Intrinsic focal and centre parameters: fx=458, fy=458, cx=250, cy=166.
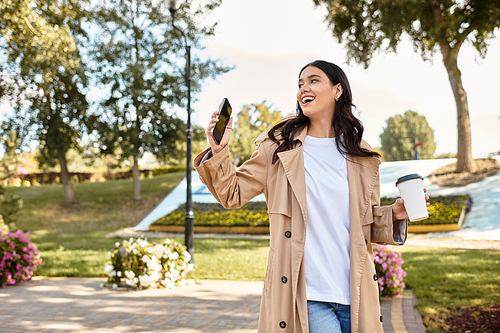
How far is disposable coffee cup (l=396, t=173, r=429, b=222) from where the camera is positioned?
2254 millimetres

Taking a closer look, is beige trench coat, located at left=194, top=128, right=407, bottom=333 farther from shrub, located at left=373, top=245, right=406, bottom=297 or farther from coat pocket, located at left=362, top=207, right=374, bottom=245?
shrub, located at left=373, top=245, right=406, bottom=297

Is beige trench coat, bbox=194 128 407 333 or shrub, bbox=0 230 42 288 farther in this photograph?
shrub, bbox=0 230 42 288

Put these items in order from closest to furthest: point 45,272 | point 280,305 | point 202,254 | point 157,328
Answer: point 280,305, point 157,328, point 45,272, point 202,254

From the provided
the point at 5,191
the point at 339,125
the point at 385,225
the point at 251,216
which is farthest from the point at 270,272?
the point at 251,216

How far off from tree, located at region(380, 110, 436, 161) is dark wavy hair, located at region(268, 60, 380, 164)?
208 feet

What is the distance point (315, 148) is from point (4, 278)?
7.88 m

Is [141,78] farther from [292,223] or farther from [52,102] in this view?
[292,223]

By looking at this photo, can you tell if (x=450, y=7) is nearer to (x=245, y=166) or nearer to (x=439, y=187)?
(x=439, y=187)

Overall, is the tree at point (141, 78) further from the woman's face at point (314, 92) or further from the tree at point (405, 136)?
the tree at point (405, 136)

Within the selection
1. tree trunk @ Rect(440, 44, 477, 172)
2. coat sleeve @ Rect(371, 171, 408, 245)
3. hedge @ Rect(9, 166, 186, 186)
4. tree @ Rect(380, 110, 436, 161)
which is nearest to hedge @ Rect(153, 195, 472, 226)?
tree trunk @ Rect(440, 44, 477, 172)

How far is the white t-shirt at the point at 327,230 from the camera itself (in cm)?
217

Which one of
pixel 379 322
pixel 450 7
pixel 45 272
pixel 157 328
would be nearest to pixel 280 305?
pixel 379 322

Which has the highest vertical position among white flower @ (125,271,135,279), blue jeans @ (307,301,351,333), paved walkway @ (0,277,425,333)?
blue jeans @ (307,301,351,333)

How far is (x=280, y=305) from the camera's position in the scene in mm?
2168
